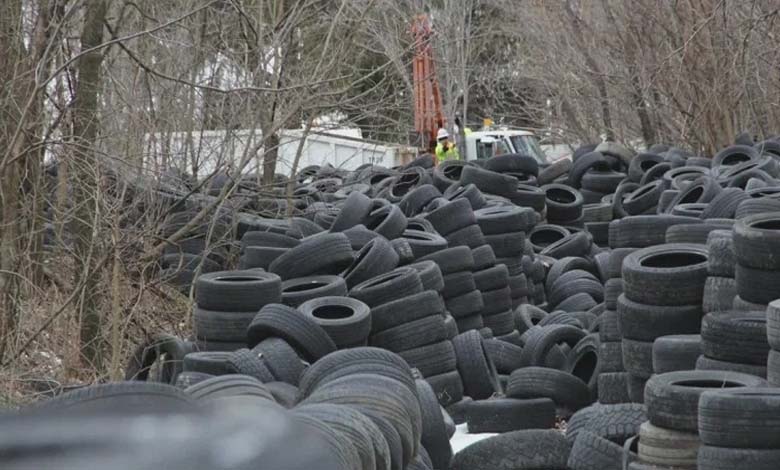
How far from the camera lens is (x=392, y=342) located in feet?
38.6

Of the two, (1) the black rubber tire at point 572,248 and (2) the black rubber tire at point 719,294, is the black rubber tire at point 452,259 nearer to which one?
(1) the black rubber tire at point 572,248

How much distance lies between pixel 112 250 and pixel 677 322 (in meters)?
4.58

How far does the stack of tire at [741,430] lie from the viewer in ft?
24.8

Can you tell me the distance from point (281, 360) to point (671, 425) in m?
2.97

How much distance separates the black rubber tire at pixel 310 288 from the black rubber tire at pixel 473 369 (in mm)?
1132

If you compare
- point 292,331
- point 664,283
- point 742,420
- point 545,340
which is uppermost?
point 664,283

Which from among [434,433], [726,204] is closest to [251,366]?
[434,433]

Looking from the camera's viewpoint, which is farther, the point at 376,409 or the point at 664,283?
the point at 664,283

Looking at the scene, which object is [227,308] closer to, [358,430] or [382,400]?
[382,400]

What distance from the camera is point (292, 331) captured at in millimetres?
10383

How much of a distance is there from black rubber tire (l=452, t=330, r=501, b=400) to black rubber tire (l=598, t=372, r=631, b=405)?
1.41 metres

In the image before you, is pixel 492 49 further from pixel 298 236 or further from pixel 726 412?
pixel 726 412

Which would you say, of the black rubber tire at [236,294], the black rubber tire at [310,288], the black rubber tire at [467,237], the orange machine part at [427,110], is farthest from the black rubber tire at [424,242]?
the orange machine part at [427,110]

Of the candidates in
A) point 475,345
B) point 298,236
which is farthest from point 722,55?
point 475,345
